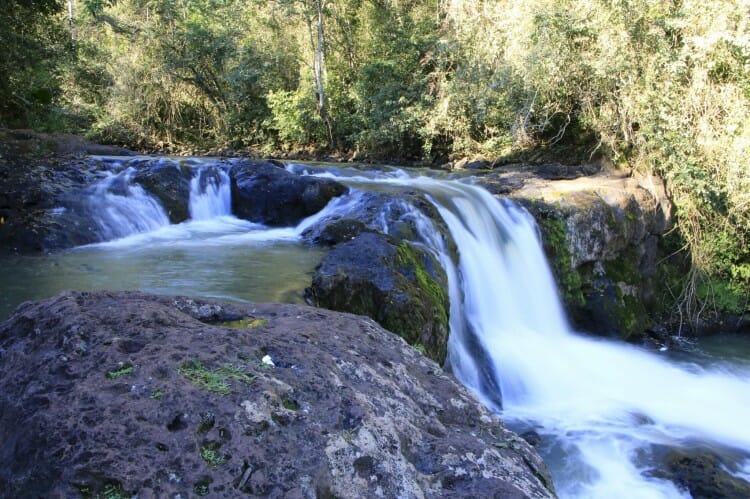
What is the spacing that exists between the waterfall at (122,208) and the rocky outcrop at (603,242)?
667cm

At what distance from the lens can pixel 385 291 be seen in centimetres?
495

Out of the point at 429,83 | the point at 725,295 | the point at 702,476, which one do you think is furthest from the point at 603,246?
the point at 429,83

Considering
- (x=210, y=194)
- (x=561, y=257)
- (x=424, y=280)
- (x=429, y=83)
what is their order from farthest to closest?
(x=429, y=83), (x=210, y=194), (x=561, y=257), (x=424, y=280)

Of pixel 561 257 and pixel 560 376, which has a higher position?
pixel 561 257

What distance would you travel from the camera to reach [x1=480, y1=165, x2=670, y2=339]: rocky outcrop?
9609 millimetres

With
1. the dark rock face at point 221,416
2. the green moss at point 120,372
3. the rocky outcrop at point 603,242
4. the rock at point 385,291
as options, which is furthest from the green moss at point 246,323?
the rocky outcrop at point 603,242

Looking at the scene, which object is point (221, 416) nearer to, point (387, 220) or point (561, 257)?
point (387, 220)

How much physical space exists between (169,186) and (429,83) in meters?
11.1

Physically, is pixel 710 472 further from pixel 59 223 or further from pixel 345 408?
pixel 59 223

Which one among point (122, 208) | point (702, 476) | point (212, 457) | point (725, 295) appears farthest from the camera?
point (725, 295)

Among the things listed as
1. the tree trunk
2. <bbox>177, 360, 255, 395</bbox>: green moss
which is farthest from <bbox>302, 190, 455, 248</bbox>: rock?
the tree trunk

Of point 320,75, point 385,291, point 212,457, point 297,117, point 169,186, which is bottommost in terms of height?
point 385,291

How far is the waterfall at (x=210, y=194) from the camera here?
10.4m

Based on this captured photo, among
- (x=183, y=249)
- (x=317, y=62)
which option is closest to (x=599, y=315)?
(x=183, y=249)
